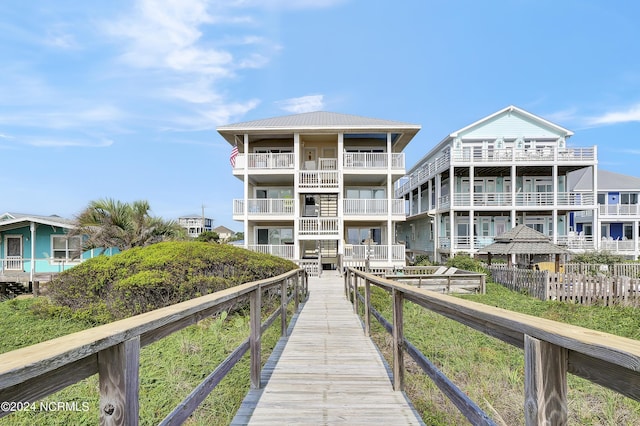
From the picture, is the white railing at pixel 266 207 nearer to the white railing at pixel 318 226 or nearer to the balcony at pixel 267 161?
the white railing at pixel 318 226

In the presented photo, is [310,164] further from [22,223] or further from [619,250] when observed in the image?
[619,250]

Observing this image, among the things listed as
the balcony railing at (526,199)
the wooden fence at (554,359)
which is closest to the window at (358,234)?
the balcony railing at (526,199)

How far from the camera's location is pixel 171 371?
17.2 ft

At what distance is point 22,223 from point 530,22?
29.0 m

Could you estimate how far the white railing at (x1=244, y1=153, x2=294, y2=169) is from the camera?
2116 cm

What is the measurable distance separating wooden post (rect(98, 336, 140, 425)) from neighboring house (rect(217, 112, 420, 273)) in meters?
17.0

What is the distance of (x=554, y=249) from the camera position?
50.6 ft

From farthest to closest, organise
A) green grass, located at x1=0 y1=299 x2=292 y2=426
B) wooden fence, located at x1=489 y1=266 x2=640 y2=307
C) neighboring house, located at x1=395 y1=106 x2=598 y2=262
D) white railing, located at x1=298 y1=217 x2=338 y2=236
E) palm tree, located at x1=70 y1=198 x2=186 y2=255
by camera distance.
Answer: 1. neighboring house, located at x1=395 y1=106 x2=598 y2=262
2. white railing, located at x1=298 y1=217 x2=338 y2=236
3. palm tree, located at x1=70 y1=198 x2=186 y2=255
4. wooden fence, located at x1=489 y1=266 x2=640 y2=307
5. green grass, located at x1=0 y1=299 x2=292 y2=426

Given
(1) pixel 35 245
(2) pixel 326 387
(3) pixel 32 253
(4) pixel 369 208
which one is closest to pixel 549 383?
(2) pixel 326 387

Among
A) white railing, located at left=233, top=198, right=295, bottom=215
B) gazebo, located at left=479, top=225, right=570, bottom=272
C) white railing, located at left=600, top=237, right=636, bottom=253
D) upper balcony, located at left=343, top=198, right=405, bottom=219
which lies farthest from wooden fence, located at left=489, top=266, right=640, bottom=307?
white railing, located at left=600, top=237, right=636, bottom=253

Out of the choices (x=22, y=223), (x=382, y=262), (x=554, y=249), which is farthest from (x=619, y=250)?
(x=22, y=223)

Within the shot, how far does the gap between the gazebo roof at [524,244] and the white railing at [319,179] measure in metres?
9.29

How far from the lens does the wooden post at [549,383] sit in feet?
4.88

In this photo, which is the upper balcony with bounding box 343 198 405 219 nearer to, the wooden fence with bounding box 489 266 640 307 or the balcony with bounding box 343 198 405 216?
the balcony with bounding box 343 198 405 216
